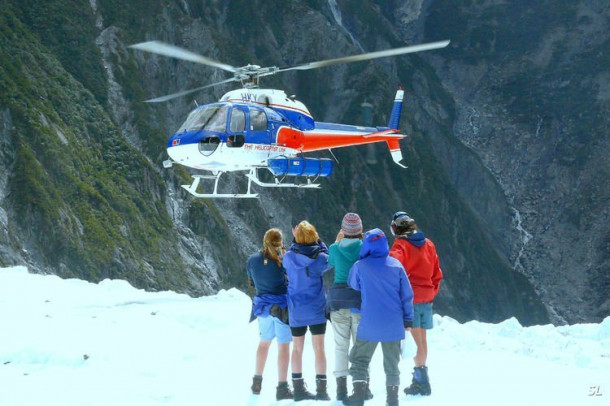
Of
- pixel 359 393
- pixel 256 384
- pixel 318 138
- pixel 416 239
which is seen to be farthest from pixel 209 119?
pixel 359 393

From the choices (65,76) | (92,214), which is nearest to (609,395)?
(92,214)

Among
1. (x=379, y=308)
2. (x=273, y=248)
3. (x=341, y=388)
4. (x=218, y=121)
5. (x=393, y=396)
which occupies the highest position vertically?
(x=218, y=121)

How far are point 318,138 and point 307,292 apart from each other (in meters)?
15.6

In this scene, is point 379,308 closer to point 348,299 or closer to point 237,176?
point 348,299

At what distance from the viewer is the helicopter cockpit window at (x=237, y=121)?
20191 millimetres

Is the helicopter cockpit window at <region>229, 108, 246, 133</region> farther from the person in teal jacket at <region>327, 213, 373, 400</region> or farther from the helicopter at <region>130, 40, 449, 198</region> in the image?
the person in teal jacket at <region>327, 213, 373, 400</region>

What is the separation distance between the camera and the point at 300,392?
8.85m

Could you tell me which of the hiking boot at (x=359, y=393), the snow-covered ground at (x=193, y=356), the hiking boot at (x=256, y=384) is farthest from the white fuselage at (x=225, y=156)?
the hiking boot at (x=359, y=393)

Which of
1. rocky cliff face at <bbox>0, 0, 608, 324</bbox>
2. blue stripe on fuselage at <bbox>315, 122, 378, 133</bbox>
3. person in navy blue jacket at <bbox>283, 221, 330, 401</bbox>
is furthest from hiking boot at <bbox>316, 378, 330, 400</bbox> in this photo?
rocky cliff face at <bbox>0, 0, 608, 324</bbox>

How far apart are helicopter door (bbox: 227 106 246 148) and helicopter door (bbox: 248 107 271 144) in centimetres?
24

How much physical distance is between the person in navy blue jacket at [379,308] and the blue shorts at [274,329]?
3.66ft

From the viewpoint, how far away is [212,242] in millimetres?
50250

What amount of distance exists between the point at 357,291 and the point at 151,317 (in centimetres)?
512

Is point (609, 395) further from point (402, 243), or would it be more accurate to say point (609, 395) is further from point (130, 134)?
point (130, 134)
